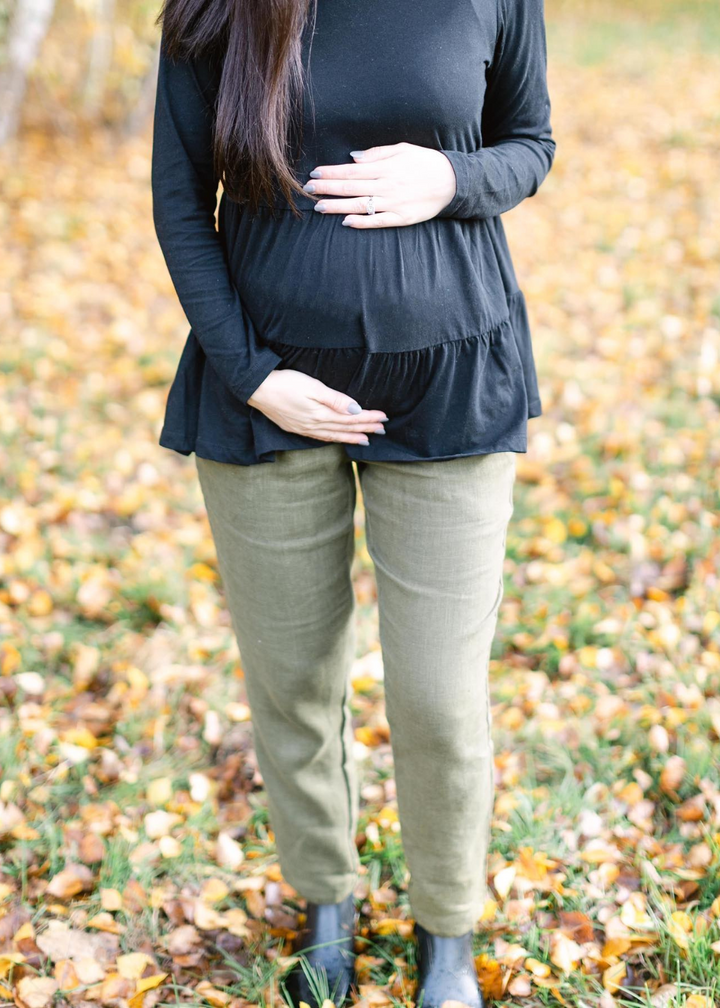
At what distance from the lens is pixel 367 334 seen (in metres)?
1.44

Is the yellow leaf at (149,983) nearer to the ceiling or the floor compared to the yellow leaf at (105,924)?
nearer to the floor

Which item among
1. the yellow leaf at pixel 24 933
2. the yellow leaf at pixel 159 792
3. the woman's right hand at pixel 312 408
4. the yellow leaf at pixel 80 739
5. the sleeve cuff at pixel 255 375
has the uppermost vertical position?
the sleeve cuff at pixel 255 375

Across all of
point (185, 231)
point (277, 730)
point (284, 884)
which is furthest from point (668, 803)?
point (185, 231)

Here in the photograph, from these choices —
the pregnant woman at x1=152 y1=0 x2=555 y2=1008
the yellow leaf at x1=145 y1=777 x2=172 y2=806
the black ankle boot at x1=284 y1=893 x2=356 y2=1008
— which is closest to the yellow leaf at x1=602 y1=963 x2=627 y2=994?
the pregnant woman at x1=152 y1=0 x2=555 y2=1008

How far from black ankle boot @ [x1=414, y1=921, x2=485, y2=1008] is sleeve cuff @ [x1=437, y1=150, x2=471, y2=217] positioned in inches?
57.0

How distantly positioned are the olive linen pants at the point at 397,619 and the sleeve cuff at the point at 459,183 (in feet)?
1.40

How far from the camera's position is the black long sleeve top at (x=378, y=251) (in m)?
1.40

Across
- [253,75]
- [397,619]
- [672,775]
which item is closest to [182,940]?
[397,619]

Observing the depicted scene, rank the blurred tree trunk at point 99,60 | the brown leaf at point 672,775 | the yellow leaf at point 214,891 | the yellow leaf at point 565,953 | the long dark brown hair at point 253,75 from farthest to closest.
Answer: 1. the blurred tree trunk at point 99,60
2. the brown leaf at point 672,775
3. the yellow leaf at point 214,891
4. the yellow leaf at point 565,953
5. the long dark brown hair at point 253,75

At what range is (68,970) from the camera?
1.93 meters

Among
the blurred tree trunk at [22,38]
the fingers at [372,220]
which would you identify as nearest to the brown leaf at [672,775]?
the fingers at [372,220]

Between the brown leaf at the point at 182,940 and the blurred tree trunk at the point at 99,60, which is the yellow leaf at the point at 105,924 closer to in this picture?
the brown leaf at the point at 182,940

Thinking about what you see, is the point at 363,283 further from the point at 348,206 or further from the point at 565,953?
the point at 565,953

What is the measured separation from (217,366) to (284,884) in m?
1.42
